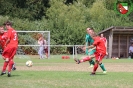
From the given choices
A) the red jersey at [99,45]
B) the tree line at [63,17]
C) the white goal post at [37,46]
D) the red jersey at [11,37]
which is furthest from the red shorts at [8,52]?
Answer: the tree line at [63,17]

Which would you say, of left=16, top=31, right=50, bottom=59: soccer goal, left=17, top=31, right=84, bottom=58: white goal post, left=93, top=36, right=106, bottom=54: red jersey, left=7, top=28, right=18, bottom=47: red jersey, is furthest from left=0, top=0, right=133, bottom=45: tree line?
left=7, top=28, right=18, bottom=47: red jersey

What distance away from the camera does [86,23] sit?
51.0 metres

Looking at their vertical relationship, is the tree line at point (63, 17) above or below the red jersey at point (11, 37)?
above

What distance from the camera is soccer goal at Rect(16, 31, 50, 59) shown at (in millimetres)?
37750

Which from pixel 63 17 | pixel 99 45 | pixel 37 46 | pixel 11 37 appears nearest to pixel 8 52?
pixel 11 37

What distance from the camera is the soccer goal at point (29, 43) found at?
124 feet

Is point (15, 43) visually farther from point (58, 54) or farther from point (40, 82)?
point (58, 54)

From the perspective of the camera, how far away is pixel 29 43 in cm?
3969

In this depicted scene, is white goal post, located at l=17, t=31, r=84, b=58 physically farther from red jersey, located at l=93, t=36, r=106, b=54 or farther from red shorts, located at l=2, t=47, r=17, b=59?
red shorts, located at l=2, t=47, r=17, b=59

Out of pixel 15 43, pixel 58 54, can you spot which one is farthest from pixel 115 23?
pixel 15 43

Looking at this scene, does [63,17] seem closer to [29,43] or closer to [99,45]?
[29,43]

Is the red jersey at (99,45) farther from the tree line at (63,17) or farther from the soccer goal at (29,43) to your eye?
the tree line at (63,17)

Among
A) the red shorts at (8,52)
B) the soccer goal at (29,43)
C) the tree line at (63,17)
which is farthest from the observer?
the tree line at (63,17)

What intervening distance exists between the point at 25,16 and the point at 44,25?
1439 cm
